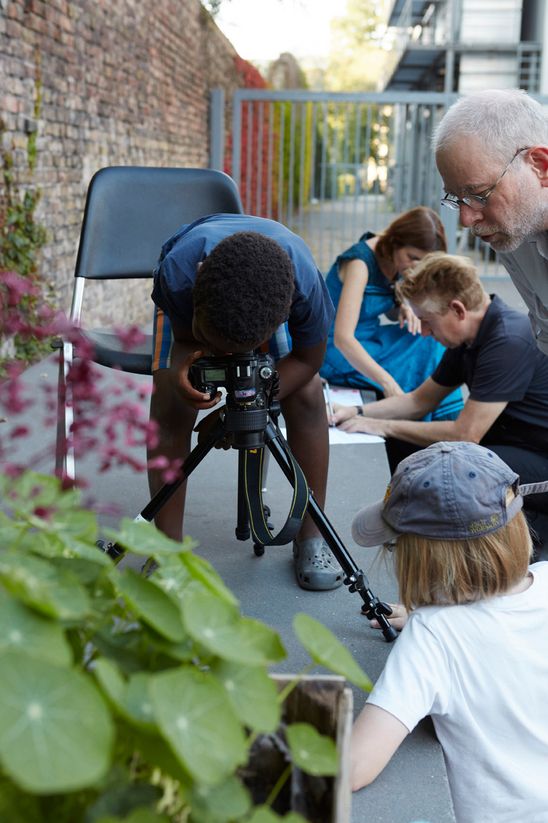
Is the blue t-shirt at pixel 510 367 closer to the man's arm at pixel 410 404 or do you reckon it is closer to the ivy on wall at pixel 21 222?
the man's arm at pixel 410 404

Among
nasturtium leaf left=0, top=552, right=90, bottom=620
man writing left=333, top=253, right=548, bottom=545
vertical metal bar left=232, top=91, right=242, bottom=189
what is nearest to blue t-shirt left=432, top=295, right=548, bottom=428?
man writing left=333, top=253, right=548, bottom=545

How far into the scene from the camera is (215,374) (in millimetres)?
1912

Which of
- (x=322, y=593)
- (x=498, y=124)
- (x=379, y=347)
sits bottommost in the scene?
(x=322, y=593)

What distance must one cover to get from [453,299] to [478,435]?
0.41 m

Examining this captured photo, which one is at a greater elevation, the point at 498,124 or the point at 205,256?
the point at 498,124

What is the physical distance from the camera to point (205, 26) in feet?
35.1

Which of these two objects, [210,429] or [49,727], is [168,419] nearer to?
[210,429]

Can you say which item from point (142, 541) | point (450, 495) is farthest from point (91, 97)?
point (142, 541)

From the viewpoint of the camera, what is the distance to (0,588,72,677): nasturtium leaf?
1.94ft

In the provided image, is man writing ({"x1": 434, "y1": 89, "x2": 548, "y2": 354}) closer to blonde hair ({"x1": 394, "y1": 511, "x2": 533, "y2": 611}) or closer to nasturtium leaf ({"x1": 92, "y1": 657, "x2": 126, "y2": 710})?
blonde hair ({"x1": 394, "y1": 511, "x2": 533, "y2": 611})

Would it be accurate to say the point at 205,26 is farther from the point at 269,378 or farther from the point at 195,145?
the point at 269,378

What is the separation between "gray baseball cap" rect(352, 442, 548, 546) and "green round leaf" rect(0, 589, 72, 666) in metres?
0.91

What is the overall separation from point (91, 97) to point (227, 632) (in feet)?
20.7

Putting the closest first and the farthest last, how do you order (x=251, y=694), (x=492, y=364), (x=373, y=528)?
(x=251, y=694) → (x=373, y=528) → (x=492, y=364)
